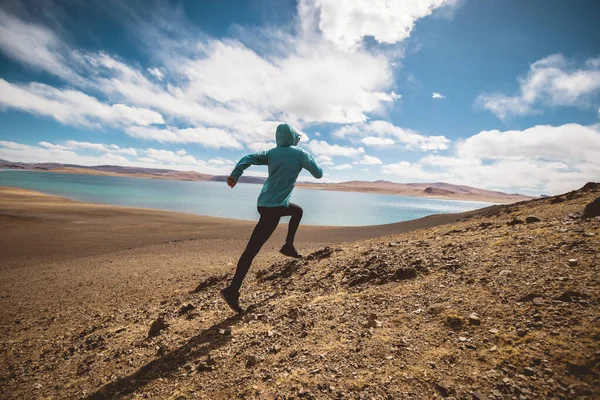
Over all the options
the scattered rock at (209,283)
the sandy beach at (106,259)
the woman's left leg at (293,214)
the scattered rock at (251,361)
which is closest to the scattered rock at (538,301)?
the scattered rock at (251,361)

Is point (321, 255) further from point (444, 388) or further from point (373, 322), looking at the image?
point (444, 388)

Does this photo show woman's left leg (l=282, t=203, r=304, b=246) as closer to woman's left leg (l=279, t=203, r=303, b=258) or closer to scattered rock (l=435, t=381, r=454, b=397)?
woman's left leg (l=279, t=203, r=303, b=258)

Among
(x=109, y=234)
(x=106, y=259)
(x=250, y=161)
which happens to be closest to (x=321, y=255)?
(x=250, y=161)

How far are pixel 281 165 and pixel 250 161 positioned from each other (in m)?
0.54

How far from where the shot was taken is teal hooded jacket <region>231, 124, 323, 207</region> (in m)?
4.30

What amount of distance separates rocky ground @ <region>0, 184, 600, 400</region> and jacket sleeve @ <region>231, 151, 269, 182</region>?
221cm

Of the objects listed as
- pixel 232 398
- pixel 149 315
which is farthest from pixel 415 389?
pixel 149 315

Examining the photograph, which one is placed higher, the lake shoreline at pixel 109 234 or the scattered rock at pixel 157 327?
the scattered rock at pixel 157 327

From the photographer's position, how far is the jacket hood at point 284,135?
4.43 m

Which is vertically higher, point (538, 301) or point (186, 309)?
point (538, 301)

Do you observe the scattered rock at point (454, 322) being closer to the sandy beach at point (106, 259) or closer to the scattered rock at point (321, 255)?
the scattered rock at point (321, 255)

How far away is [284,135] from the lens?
443cm

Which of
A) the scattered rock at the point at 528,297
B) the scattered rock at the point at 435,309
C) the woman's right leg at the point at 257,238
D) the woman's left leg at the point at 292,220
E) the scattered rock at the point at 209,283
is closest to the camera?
the scattered rock at the point at 528,297

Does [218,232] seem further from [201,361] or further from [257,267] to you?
[201,361]
